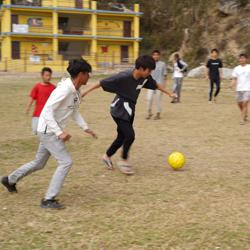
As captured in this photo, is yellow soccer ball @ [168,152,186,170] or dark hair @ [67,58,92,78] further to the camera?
yellow soccer ball @ [168,152,186,170]

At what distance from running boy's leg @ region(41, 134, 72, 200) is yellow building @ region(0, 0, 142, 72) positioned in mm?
35498

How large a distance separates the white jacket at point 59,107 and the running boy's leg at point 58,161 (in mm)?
100

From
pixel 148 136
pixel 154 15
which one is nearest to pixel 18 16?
pixel 154 15

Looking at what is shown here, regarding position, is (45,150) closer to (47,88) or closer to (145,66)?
(145,66)

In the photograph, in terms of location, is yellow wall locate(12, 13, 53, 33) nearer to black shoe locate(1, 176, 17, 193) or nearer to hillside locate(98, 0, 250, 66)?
hillside locate(98, 0, 250, 66)

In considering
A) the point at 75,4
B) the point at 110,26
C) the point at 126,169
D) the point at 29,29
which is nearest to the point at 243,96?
the point at 126,169

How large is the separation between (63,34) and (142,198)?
39.6 m

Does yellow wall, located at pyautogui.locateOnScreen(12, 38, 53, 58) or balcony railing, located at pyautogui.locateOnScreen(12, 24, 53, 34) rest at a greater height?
balcony railing, located at pyautogui.locateOnScreen(12, 24, 53, 34)

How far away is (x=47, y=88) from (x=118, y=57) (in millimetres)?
38561

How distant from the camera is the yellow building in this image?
138ft

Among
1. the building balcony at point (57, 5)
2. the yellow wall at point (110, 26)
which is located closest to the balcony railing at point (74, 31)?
the yellow wall at point (110, 26)

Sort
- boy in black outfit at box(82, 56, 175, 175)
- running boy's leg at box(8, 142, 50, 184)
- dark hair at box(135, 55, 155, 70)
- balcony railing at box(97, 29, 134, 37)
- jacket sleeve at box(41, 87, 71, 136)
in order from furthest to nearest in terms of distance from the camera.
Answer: balcony railing at box(97, 29, 134, 37)
boy in black outfit at box(82, 56, 175, 175)
dark hair at box(135, 55, 155, 70)
running boy's leg at box(8, 142, 50, 184)
jacket sleeve at box(41, 87, 71, 136)

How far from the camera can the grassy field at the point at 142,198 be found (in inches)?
164

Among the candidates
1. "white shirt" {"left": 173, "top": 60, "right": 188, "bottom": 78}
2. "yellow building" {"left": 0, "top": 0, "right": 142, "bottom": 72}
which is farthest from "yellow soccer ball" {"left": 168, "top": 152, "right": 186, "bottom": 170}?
"yellow building" {"left": 0, "top": 0, "right": 142, "bottom": 72}
